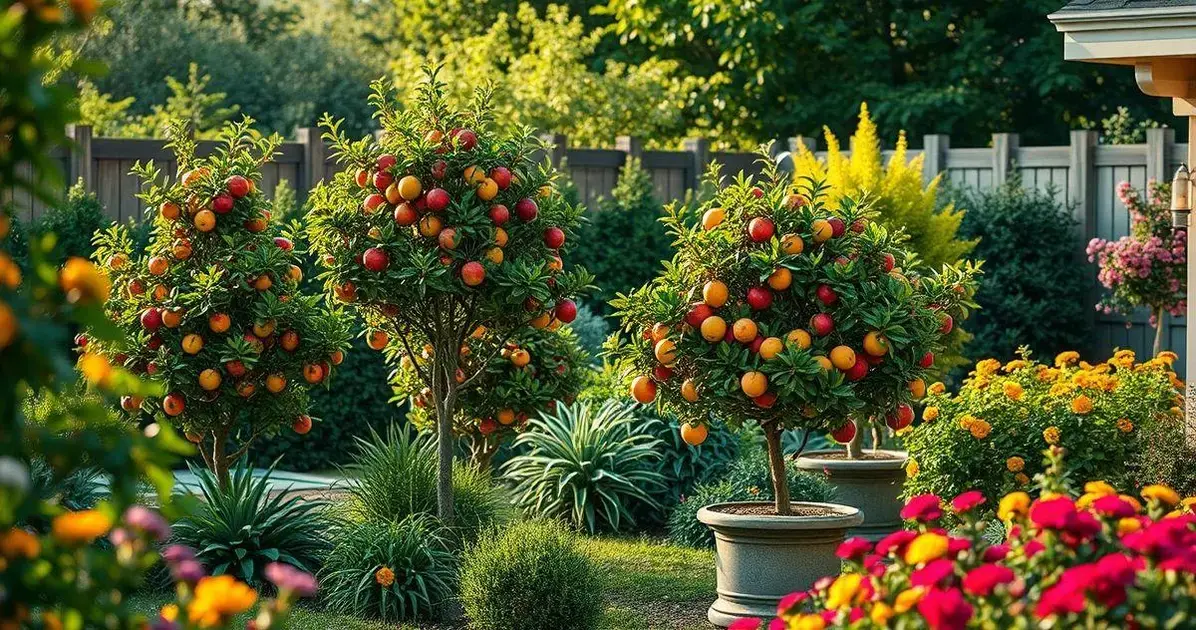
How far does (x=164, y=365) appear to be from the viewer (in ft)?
23.4

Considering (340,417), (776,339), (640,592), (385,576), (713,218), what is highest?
(713,218)

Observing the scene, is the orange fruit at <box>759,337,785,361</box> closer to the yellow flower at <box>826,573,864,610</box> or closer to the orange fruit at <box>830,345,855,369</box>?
the orange fruit at <box>830,345,855,369</box>

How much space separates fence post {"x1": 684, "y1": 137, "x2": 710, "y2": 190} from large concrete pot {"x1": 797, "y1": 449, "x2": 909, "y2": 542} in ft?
19.0

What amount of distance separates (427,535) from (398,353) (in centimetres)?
130

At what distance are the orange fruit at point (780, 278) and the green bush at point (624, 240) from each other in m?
6.05

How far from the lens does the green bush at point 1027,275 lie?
1317cm

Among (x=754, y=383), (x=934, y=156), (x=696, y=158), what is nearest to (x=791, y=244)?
(x=754, y=383)

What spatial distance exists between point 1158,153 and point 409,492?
7.61 metres

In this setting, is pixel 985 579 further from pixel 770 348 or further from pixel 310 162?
pixel 310 162

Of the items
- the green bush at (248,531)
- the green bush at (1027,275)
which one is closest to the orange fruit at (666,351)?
the green bush at (248,531)

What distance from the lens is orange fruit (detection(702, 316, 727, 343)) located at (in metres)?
5.92

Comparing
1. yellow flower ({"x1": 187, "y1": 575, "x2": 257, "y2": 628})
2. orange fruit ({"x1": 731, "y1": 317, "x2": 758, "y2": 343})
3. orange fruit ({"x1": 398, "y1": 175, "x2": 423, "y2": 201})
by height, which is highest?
orange fruit ({"x1": 398, "y1": 175, "x2": 423, "y2": 201})

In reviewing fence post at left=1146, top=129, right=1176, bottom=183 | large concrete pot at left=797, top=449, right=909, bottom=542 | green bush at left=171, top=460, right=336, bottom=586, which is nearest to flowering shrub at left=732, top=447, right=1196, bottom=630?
green bush at left=171, top=460, right=336, bottom=586

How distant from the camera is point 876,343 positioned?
5.95 m
